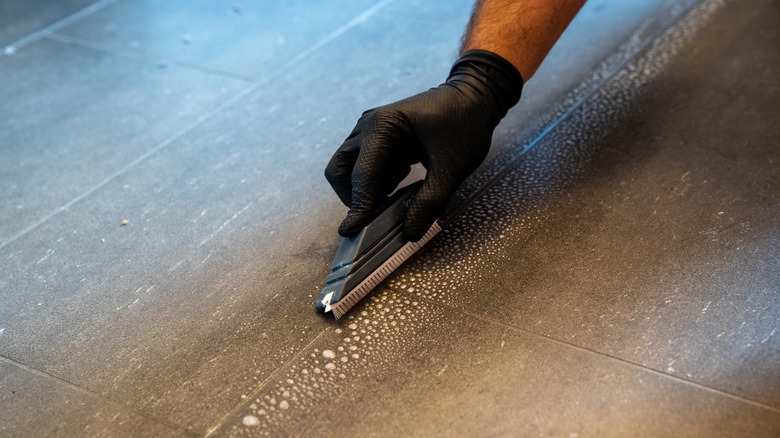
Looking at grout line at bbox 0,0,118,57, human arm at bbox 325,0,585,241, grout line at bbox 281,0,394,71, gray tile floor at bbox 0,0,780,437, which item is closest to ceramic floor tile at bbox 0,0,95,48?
grout line at bbox 0,0,118,57

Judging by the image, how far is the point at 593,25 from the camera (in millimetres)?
1924

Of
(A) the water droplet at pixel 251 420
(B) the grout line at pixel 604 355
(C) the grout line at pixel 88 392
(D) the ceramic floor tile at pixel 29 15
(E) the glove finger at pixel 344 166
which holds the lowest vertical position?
(C) the grout line at pixel 88 392

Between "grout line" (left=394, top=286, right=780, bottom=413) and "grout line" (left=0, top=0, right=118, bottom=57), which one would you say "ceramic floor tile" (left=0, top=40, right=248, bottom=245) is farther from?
"grout line" (left=394, top=286, right=780, bottom=413)

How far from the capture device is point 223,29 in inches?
84.2

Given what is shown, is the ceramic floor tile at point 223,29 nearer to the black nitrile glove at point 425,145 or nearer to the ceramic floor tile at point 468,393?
the black nitrile glove at point 425,145

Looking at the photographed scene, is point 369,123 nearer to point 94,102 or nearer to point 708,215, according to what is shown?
point 708,215

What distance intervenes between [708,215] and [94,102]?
152 centimetres

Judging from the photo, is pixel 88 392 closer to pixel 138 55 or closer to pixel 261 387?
pixel 261 387

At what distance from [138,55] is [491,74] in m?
1.27

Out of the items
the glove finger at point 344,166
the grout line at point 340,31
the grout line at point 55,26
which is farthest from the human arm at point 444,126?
the grout line at point 55,26

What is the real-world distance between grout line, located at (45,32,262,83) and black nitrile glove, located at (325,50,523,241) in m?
0.79

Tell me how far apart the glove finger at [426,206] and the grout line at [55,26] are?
166cm

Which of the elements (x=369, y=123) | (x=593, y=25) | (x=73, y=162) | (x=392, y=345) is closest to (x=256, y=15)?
(x=73, y=162)

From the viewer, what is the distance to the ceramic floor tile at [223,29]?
1.97 m
